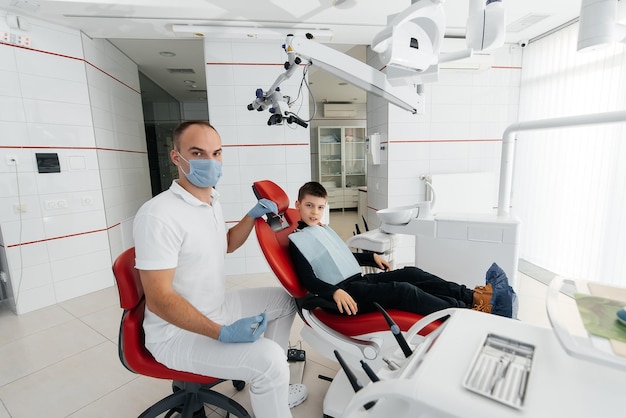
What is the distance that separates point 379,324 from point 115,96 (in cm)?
379

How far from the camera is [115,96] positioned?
3535mm

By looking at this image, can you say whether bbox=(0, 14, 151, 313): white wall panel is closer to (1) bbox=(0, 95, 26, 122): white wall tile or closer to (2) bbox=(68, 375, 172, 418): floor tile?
(1) bbox=(0, 95, 26, 122): white wall tile

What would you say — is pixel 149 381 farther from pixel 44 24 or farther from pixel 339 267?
pixel 44 24

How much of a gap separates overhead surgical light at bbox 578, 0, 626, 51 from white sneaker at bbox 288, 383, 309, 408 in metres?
1.95

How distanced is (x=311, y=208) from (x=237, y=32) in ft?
7.03

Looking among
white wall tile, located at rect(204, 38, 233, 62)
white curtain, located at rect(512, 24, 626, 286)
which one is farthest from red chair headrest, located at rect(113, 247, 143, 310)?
white curtain, located at rect(512, 24, 626, 286)

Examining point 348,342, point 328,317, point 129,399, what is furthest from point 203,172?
point 129,399

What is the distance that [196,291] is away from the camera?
1298 mm

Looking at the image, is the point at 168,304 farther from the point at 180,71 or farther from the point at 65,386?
the point at 180,71

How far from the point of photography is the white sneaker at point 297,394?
Result: 1604mm

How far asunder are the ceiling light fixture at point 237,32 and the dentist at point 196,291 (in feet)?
6.64

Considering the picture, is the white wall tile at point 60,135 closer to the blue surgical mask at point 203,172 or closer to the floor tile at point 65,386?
the floor tile at point 65,386

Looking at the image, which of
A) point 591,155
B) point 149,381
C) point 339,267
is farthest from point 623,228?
point 149,381

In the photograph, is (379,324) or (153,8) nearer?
(379,324)
